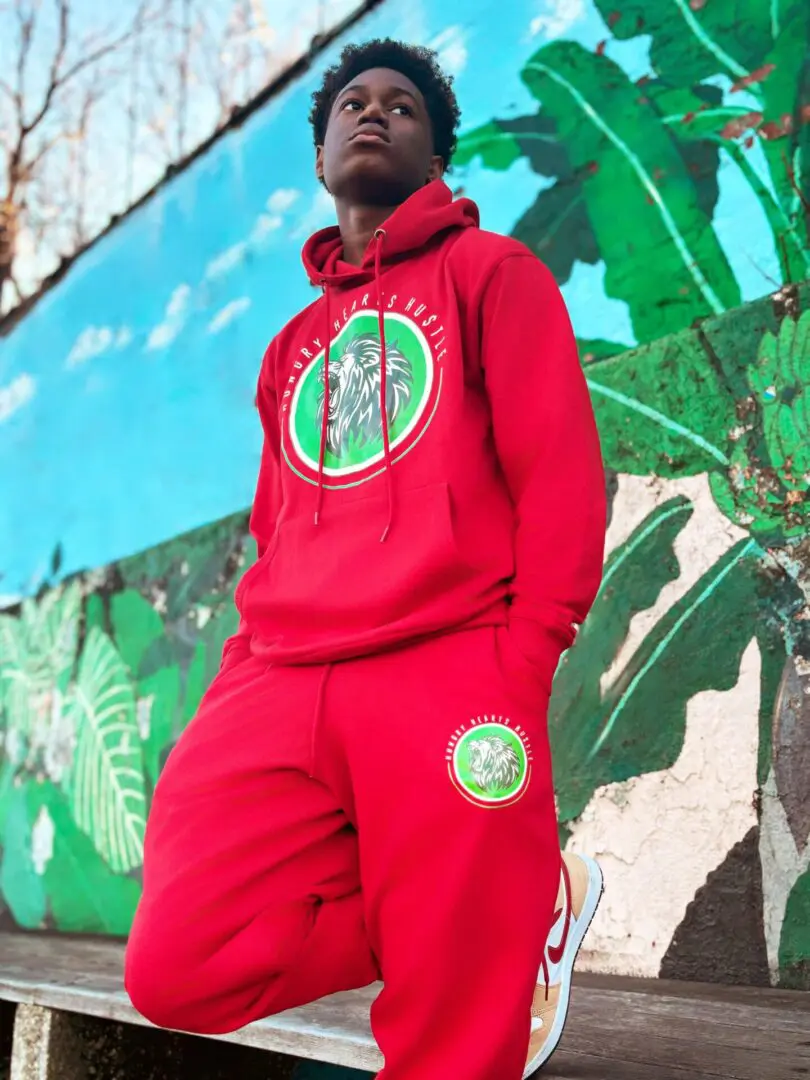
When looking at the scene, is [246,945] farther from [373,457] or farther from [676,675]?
[676,675]

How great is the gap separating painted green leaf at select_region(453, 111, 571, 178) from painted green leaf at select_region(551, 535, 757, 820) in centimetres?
104

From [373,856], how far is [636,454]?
125 centimetres

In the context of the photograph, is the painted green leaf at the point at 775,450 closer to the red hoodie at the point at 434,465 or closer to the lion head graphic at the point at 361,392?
the red hoodie at the point at 434,465

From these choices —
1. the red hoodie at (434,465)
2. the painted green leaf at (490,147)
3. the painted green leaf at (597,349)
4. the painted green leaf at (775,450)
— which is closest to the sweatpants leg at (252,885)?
the red hoodie at (434,465)

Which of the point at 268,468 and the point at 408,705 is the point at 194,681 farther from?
the point at 408,705

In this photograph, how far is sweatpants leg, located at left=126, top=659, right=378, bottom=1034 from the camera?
124cm

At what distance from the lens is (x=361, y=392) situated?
143 cm

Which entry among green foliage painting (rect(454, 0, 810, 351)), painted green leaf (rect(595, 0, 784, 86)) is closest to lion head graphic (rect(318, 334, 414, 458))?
green foliage painting (rect(454, 0, 810, 351))

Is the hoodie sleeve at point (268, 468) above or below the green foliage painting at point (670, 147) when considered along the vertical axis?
below

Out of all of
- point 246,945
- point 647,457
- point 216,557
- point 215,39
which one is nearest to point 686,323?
point 647,457

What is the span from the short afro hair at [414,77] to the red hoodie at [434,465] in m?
0.23

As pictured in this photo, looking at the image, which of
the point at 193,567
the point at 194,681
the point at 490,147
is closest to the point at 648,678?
the point at 490,147

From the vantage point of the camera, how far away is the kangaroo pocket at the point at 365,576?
49.1 inches

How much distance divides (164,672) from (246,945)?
2.31 m
